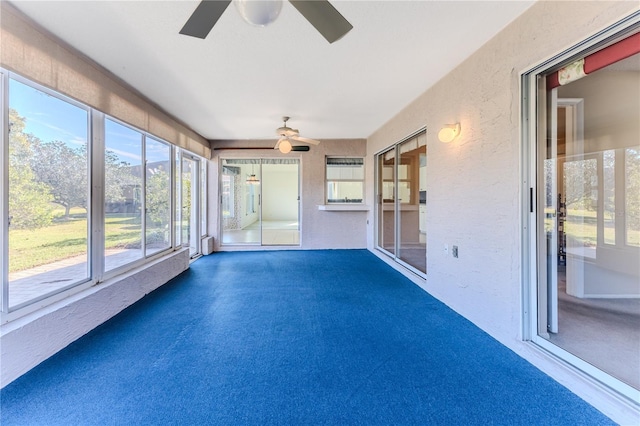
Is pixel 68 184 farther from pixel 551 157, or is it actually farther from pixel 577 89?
pixel 577 89

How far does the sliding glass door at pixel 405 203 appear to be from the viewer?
438 cm

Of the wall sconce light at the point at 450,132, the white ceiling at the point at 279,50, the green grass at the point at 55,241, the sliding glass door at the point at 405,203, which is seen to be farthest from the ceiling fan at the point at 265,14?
the sliding glass door at the point at 405,203

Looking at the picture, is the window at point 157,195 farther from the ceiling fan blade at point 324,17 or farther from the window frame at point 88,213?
the ceiling fan blade at point 324,17

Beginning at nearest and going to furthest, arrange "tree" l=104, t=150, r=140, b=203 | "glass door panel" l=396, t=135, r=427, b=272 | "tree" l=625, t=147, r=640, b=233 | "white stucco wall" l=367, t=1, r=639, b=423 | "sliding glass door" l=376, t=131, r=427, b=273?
1. "white stucco wall" l=367, t=1, r=639, b=423
2. "tree" l=625, t=147, r=640, b=233
3. "tree" l=104, t=150, r=140, b=203
4. "sliding glass door" l=376, t=131, r=427, b=273
5. "glass door panel" l=396, t=135, r=427, b=272

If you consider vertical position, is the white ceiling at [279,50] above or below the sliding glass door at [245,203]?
above

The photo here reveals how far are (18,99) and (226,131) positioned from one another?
3.61m

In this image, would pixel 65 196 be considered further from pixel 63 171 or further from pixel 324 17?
pixel 324 17

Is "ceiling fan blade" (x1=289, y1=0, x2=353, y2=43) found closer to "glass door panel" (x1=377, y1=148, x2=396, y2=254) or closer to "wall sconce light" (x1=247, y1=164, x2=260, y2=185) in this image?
"glass door panel" (x1=377, y1=148, x2=396, y2=254)

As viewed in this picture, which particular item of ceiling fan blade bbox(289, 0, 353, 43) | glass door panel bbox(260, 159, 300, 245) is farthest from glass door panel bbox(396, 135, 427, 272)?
glass door panel bbox(260, 159, 300, 245)

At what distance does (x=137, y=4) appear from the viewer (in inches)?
74.5

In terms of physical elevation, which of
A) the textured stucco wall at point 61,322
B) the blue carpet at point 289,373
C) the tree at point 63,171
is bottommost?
the blue carpet at point 289,373

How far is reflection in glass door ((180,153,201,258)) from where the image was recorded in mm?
5445

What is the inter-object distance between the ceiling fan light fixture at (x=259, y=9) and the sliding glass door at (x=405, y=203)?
317 centimetres

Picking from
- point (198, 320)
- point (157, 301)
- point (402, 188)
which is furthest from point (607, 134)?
point (157, 301)
